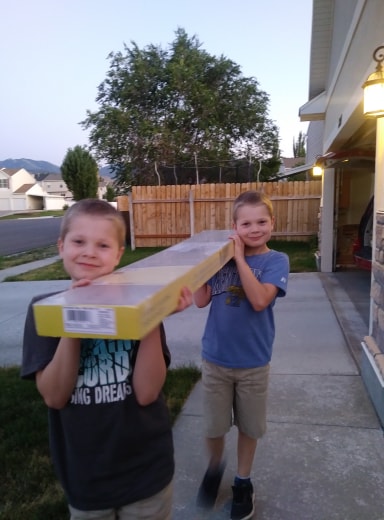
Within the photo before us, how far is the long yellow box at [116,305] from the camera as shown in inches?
34.3

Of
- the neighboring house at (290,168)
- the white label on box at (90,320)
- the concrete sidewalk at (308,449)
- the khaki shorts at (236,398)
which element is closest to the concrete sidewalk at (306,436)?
the concrete sidewalk at (308,449)

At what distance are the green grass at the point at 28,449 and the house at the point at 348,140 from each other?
1557 mm

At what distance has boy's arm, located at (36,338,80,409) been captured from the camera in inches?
47.0

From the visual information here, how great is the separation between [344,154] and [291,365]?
394 centimetres

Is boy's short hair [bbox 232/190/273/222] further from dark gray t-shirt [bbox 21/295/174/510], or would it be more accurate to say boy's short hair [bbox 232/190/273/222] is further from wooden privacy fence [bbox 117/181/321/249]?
wooden privacy fence [bbox 117/181/321/249]

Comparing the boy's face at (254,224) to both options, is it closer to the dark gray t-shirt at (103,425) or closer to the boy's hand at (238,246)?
the boy's hand at (238,246)

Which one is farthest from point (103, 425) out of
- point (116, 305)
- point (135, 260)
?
point (135, 260)

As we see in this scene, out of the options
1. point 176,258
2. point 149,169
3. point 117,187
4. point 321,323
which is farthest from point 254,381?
point 117,187

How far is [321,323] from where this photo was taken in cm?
527

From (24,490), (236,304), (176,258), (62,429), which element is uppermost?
(176,258)

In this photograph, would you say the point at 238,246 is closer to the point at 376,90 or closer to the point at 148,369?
the point at 148,369

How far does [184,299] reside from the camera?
116 cm

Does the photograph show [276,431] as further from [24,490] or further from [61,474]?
[61,474]

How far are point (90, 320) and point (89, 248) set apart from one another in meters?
0.37
